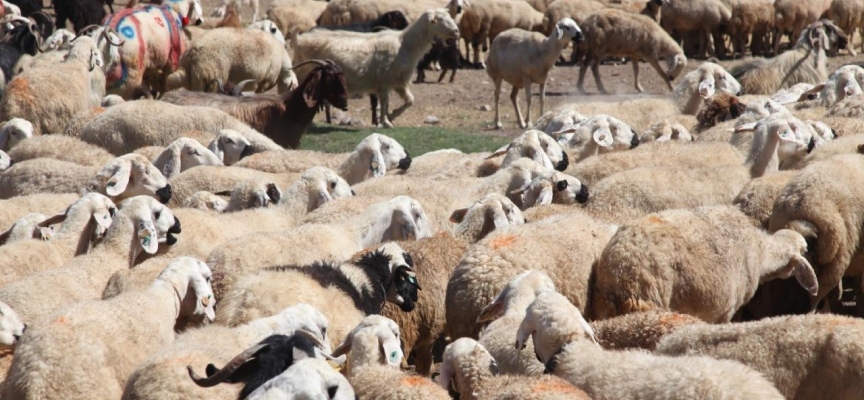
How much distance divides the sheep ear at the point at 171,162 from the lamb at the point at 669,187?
379 centimetres

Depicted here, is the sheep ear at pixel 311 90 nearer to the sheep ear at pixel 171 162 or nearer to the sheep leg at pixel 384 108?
the sheep leg at pixel 384 108

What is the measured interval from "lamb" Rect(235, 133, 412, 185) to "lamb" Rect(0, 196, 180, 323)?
3.03 meters

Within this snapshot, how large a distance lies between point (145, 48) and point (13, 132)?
16.3 feet

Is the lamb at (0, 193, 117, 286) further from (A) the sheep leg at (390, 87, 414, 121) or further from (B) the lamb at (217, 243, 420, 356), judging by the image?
(A) the sheep leg at (390, 87, 414, 121)

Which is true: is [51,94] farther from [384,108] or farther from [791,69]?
[791,69]

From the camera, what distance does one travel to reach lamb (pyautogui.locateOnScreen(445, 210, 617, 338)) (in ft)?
A: 22.2

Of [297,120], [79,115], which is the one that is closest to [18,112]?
[79,115]

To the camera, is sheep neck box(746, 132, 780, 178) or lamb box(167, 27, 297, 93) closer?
sheep neck box(746, 132, 780, 178)

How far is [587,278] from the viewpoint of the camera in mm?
7023

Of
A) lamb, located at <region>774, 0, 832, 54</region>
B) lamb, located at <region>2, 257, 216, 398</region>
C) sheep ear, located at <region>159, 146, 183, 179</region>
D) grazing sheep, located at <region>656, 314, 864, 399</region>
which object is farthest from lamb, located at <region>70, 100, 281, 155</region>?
lamb, located at <region>774, 0, 832, 54</region>

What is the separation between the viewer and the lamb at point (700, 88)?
13.4 m

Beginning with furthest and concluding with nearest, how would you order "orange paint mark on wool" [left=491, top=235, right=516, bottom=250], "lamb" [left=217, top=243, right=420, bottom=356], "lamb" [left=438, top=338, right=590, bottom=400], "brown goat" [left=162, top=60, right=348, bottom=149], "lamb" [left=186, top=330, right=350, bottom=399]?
"brown goat" [left=162, top=60, right=348, bottom=149]
"orange paint mark on wool" [left=491, top=235, right=516, bottom=250]
"lamb" [left=217, top=243, right=420, bottom=356]
"lamb" [left=438, top=338, right=590, bottom=400]
"lamb" [left=186, top=330, right=350, bottom=399]

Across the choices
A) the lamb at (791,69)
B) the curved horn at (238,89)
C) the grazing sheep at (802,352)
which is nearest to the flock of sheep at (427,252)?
the grazing sheep at (802,352)

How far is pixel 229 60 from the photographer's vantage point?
16.8 meters
